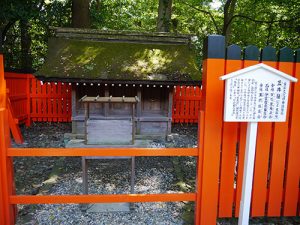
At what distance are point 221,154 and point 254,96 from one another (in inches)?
35.5

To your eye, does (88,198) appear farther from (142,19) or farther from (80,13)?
(142,19)

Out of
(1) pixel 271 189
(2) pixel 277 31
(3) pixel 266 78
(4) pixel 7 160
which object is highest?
(2) pixel 277 31

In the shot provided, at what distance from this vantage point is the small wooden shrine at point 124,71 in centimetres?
821

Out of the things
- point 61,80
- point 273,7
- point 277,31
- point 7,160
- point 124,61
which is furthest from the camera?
point 277,31

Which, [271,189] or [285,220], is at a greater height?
[271,189]

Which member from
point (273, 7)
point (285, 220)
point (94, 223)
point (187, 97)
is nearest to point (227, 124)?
point (285, 220)

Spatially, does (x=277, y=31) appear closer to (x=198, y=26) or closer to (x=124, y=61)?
(x=198, y=26)

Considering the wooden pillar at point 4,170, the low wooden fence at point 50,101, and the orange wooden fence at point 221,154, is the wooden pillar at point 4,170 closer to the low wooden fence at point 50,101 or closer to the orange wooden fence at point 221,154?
the orange wooden fence at point 221,154

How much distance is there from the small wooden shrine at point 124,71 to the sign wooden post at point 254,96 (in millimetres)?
5014

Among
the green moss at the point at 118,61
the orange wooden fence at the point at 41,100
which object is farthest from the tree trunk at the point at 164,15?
the orange wooden fence at the point at 41,100

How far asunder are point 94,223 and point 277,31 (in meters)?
17.0

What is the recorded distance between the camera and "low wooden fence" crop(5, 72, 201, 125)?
10469 millimetres

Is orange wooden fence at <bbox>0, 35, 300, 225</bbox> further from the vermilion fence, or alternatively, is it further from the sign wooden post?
the vermilion fence

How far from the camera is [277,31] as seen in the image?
650 inches
